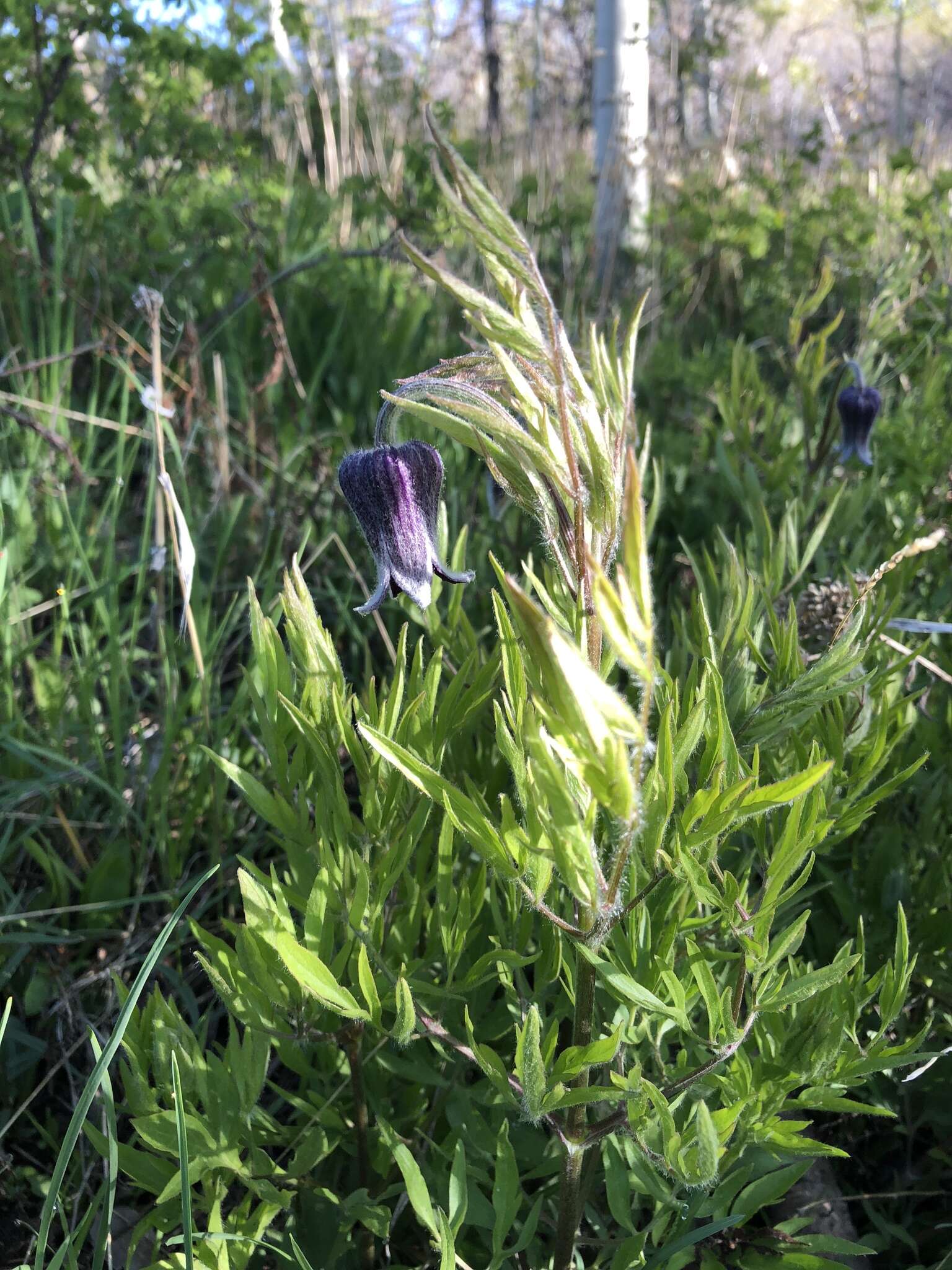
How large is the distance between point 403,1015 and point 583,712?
409 millimetres

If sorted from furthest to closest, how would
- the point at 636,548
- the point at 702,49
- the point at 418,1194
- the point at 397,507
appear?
the point at 702,49 → the point at 397,507 → the point at 418,1194 → the point at 636,548

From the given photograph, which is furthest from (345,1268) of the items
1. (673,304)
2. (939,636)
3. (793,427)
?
(673,304)

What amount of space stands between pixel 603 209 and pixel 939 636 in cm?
371

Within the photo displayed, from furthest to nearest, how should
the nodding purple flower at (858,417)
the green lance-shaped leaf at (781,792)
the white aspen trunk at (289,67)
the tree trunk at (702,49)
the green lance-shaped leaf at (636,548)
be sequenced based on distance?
the tree trunk at (702,49)
the white aspen trunk at (289,67)
the nodding purple flower at (858,417)
the green lance-shaped leaf at (781,792)
the green lance-shaped leaf at (636,548)

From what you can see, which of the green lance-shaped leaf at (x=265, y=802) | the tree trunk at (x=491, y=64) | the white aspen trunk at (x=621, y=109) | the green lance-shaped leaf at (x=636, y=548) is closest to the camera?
the green lance-shaped leaf at (x=636, y=548)

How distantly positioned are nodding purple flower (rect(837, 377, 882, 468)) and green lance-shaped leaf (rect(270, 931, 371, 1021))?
4.93 ft

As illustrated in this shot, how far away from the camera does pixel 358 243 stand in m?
4.40

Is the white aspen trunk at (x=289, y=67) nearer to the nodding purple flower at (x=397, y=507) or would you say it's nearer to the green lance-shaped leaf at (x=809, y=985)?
the nodding purple flower at (x=397, y=507)

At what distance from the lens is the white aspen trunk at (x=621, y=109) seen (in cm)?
456

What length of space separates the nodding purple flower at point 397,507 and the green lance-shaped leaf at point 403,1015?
361 millimetres

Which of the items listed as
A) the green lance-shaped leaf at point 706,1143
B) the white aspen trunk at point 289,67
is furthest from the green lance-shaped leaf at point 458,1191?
the white aspen trunk at point 289,67

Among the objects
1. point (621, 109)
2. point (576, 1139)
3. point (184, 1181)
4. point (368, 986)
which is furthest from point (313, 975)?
point (621, 109)

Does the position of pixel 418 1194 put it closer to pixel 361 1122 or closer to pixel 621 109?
pixel 361 1122

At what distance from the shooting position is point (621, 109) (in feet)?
15.0
